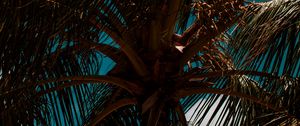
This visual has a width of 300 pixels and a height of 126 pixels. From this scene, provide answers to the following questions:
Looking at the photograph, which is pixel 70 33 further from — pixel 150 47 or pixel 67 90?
pixel 67 90

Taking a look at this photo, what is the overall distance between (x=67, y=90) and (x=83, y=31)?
1.40 meters

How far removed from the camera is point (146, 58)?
349cm

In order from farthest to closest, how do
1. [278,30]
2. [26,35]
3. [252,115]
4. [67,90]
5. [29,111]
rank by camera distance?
1. [252,115]
2. [67,90]
3. [29,111]
4. [278,30]
5. [26,35]

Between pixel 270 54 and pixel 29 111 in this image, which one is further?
pixel 29 111

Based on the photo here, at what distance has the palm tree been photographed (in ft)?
8.13

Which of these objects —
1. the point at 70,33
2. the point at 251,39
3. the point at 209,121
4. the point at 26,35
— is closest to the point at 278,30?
the point at 251,39

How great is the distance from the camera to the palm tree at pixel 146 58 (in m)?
2.48

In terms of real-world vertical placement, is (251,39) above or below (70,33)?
below

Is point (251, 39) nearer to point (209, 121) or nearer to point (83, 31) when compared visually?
point (83, 31)

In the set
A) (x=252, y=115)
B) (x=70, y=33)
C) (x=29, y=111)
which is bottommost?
(x=252, y=115)

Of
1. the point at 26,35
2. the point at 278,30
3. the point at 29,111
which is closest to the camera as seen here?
the point at 26,35

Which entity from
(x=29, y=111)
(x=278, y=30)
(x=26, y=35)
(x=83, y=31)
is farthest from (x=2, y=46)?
(x=278, y=30)

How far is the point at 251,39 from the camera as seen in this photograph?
8.74ft

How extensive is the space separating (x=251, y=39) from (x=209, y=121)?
71.0 inches
